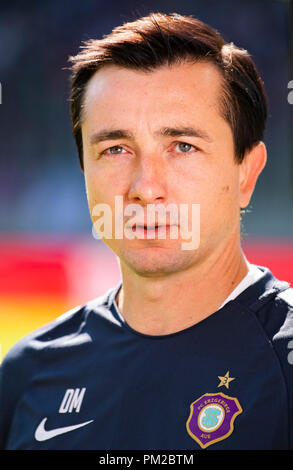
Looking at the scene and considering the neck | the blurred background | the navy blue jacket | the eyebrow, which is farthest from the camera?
the blurred background

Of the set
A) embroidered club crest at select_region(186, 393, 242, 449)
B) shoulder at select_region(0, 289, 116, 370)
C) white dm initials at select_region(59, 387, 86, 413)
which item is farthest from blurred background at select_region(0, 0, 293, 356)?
embroidered club crest at select_region(186, 393, 242, 449)

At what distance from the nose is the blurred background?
7.16 m

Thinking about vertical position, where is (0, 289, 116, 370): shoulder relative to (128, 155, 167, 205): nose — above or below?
below

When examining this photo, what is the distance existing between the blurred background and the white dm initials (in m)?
6.95

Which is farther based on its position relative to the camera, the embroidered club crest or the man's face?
the man's face

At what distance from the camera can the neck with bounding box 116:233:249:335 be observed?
1.73 m

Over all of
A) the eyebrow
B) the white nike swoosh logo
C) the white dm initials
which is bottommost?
the white nike swoosh logo

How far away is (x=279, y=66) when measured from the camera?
1060 cm

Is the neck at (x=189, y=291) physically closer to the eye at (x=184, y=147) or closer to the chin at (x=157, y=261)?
the chin at (x=157, y=261)

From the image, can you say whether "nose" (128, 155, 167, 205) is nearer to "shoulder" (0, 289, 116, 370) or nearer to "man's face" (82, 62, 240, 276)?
"man's face" (82, 62, 240, 276)

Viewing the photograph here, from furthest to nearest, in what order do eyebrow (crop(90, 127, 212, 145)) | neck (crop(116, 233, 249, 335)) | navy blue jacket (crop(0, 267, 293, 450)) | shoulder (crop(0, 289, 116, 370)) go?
shoulder (crop(0, 289, 116, 370)) < neck (crop(116, 233, 249, 335)) < eyebrow (crop(90, 127, 212, 145)) < navy blue jacket (crop(0, 267, 293, 450))

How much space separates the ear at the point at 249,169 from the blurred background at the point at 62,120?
6.97 metres

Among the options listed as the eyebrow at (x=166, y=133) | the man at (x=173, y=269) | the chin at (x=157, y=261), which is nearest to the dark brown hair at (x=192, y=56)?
the man at (x=173, y=269)

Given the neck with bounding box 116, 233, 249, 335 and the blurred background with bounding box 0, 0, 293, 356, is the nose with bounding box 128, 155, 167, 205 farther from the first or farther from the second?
the blurred background with bounding box 0, 0, 293, 356
